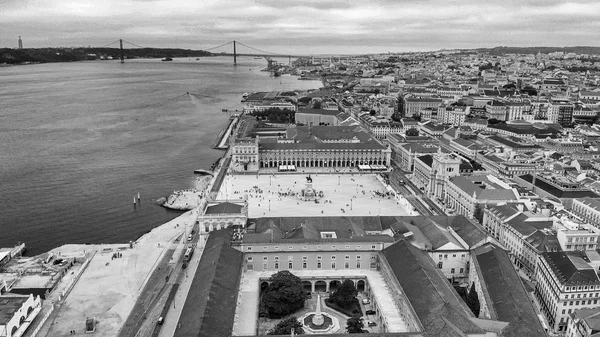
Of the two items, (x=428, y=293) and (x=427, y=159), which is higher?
(x=427, y=159)

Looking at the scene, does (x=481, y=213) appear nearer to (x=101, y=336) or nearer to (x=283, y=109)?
(x=101, y=336)

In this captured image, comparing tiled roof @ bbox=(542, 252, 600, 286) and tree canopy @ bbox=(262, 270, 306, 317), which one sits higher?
tiled roof @ bbox=(542, 252, 600, 286)

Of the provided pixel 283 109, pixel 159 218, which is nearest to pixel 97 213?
pixel 159 218

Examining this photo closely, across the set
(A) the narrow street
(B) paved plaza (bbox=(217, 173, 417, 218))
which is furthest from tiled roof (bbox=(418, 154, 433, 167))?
(B) paved plaza (bbox=(217, 173, 417, 218))

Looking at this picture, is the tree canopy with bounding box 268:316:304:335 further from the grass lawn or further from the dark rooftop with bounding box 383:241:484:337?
the dark rooftop with bounding box 383:241:484:337

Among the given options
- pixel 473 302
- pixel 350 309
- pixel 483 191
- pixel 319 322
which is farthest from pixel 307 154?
pixel 319 322

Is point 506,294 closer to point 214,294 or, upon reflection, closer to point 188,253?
point 214,294
